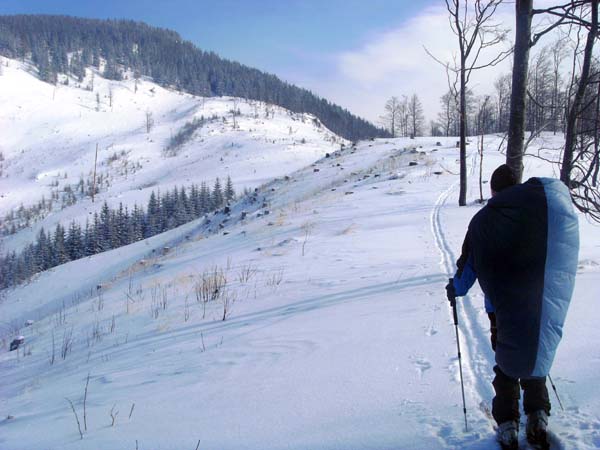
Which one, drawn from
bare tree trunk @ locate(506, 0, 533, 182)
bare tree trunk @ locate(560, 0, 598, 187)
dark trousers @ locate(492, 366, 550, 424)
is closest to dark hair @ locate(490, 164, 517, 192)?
dark trousers @ locate(492, 366, 550, 424)

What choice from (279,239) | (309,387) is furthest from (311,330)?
(279,239)

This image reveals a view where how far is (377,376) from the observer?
3734mm

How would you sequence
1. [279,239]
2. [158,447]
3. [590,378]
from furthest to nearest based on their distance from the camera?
[279,239], [590,378], [158,447]

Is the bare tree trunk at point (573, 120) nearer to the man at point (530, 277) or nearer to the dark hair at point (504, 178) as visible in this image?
the dark hair at point (504, 178)

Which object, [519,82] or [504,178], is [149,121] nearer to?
[519,82]

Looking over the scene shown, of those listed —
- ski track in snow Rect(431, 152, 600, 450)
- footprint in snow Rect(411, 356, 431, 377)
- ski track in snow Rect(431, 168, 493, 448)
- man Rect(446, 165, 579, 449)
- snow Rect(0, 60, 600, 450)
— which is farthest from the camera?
footprint in snow Rect(411, 356, 431, 377)

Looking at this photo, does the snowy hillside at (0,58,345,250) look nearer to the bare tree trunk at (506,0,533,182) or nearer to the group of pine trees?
the group of pine trees

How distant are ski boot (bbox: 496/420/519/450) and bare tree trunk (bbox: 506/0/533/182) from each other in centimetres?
368

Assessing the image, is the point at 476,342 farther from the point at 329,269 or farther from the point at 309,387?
the point at 329,269

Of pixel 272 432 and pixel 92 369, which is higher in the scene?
pixel 272 432

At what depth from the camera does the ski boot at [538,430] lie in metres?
2.63

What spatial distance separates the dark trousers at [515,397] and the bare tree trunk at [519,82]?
344 centimetres

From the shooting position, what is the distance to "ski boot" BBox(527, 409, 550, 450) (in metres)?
2.63

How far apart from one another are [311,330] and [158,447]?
241cm
